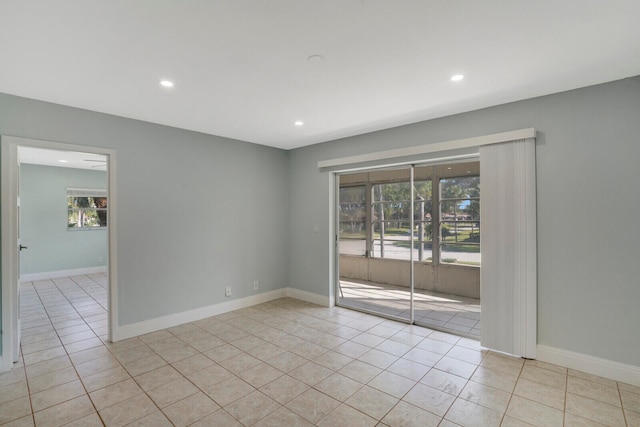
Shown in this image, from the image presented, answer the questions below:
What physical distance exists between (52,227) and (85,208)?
0.80 meters

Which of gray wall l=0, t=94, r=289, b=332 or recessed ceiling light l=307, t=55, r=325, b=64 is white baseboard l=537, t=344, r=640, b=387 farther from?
gray wall l=0, t=94, r=289, b=332

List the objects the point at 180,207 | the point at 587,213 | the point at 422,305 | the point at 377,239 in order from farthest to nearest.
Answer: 1. the point at 377,239
2. the point at 422,305
3. the point at 180,207
4. the point at 587,213

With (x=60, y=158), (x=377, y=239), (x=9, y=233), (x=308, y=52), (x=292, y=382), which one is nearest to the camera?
(x=308, y=52)

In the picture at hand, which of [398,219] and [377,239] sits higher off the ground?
[398,219]

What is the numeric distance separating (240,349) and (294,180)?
296 cm

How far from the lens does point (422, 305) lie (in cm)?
493

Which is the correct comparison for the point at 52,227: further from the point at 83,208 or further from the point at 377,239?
the point at 377,239

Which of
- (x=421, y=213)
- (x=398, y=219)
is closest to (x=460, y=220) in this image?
(x=421, y=213)

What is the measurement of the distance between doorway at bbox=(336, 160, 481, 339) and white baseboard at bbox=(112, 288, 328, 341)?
0.65 m

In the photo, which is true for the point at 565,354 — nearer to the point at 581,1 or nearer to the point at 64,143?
the point at 581,1

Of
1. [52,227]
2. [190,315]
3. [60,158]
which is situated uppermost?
[60,158]

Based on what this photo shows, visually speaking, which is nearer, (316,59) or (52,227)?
(316,59)

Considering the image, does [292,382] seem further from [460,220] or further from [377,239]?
[460,220]

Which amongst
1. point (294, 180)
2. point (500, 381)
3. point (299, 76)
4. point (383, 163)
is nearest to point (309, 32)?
point (299, 76)
